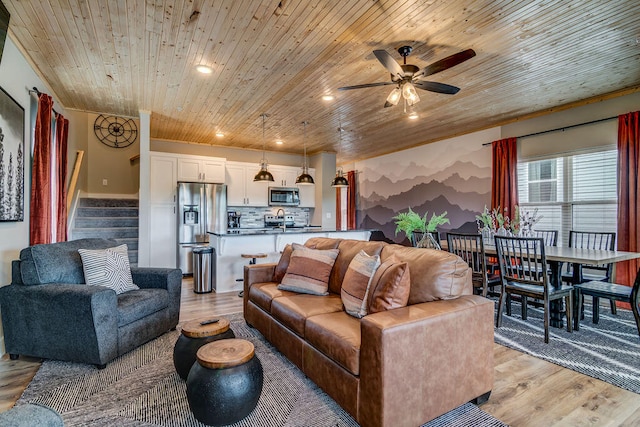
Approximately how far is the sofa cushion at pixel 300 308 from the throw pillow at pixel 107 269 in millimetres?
1452

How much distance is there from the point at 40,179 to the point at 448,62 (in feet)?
13.2

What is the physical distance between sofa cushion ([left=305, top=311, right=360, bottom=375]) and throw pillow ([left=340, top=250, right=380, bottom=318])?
7 centimetres

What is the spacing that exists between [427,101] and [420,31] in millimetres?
1737

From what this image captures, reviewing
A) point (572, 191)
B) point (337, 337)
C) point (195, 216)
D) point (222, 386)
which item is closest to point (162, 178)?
point (195, 216)

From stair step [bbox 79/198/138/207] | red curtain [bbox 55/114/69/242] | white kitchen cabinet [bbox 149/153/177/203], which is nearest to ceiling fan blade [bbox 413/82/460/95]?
red curtain [bbox 55/114/69/242]

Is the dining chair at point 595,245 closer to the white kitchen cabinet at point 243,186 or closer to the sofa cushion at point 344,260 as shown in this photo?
the sofa cushion at point 344,260

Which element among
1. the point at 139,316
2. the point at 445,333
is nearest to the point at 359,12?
the point at 445,333

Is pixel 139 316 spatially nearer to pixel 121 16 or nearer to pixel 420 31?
pixel 121 16

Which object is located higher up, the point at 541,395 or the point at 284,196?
the point at 284,196

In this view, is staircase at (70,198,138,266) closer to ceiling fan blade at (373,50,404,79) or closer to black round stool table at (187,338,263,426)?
black round stool table at (187,338,263,426)

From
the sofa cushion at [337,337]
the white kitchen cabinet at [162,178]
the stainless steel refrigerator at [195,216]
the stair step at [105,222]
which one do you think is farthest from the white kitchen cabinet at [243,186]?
the sofa cushion at [337,337]

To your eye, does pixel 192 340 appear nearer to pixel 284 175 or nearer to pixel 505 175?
pixel 505 175

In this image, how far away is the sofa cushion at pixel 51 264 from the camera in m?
2.52

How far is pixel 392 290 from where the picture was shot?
1939 mm
